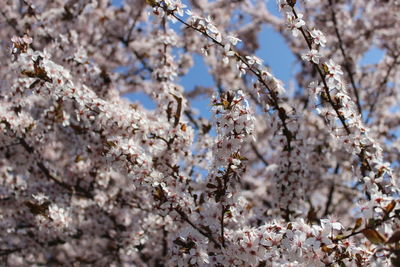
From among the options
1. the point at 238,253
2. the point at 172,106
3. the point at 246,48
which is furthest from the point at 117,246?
the point at 246,48

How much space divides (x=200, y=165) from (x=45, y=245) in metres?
2.59

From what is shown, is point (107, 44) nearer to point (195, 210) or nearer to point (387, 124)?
point (195, 210)

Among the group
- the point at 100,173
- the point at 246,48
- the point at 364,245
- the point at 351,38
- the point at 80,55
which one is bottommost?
the point at 364,245

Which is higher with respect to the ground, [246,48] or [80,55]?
[246,48]

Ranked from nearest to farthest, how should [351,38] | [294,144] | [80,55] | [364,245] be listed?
[364,245]
[294,144]
[80,55]
[351,38]

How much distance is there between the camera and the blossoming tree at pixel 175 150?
2.90m

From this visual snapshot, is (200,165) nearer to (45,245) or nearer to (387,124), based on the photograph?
(45,245)

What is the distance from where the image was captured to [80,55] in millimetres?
5145

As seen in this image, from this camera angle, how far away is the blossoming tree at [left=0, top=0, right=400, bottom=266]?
290 cm

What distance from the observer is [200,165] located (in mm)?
4938

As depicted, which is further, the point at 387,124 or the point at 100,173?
the point at 387,124

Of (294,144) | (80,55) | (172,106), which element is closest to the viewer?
(294,144)

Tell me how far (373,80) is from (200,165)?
5.84 meters

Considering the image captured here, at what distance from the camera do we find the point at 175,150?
167 inches
